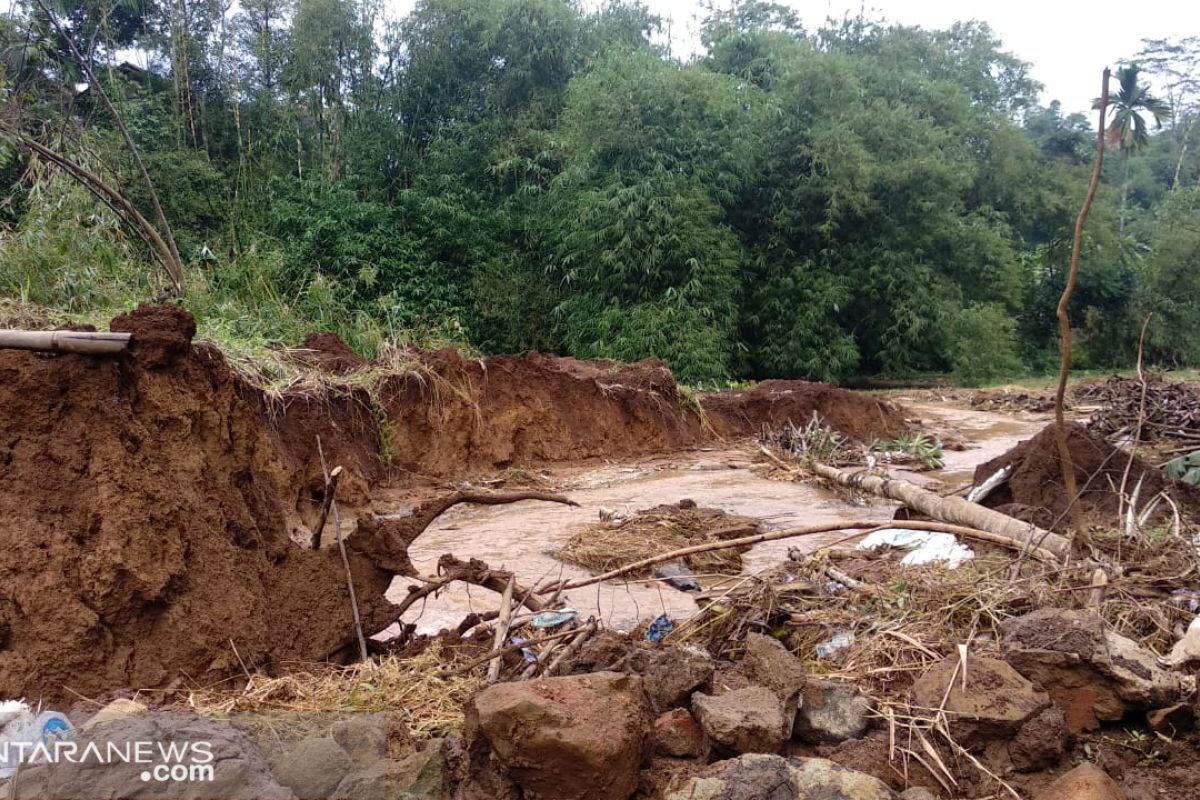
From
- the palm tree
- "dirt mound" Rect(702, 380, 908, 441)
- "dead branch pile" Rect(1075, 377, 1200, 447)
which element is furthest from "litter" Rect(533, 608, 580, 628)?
the palm tree

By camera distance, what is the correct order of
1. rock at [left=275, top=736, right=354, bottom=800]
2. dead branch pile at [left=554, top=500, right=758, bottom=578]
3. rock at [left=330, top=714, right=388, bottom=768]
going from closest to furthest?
rock at [left=275, top=736, right=354, bottom=800] < rock at [left=330, top=714, right=388, bottom=768] < dead branch pile at [left=554, top=500, right=758, bottom=578]

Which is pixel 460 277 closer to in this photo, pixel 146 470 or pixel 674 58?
pixel 674 58

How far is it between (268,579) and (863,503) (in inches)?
273

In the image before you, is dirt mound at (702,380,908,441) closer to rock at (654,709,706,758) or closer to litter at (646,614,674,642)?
litter at (646,614,674,642)

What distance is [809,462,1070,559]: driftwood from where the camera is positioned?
14.1ft

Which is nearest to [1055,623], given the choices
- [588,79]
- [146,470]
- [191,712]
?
[191,712]

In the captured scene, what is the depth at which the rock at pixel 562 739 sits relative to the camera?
2426mm

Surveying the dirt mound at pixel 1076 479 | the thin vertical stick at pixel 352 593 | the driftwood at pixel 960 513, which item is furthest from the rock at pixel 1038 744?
the dirt mound at pixel 1076 479

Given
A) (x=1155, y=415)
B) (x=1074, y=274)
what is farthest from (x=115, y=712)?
(x=1155, y=415)

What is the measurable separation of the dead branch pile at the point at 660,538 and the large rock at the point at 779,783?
10.7 feet

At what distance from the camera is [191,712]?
2.68m

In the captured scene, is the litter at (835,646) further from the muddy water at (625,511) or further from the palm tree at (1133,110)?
the palm tree at (1133,110)

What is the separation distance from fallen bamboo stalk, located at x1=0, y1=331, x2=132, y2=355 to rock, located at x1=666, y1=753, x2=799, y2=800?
2393mm

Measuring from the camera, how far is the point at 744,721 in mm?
2693
